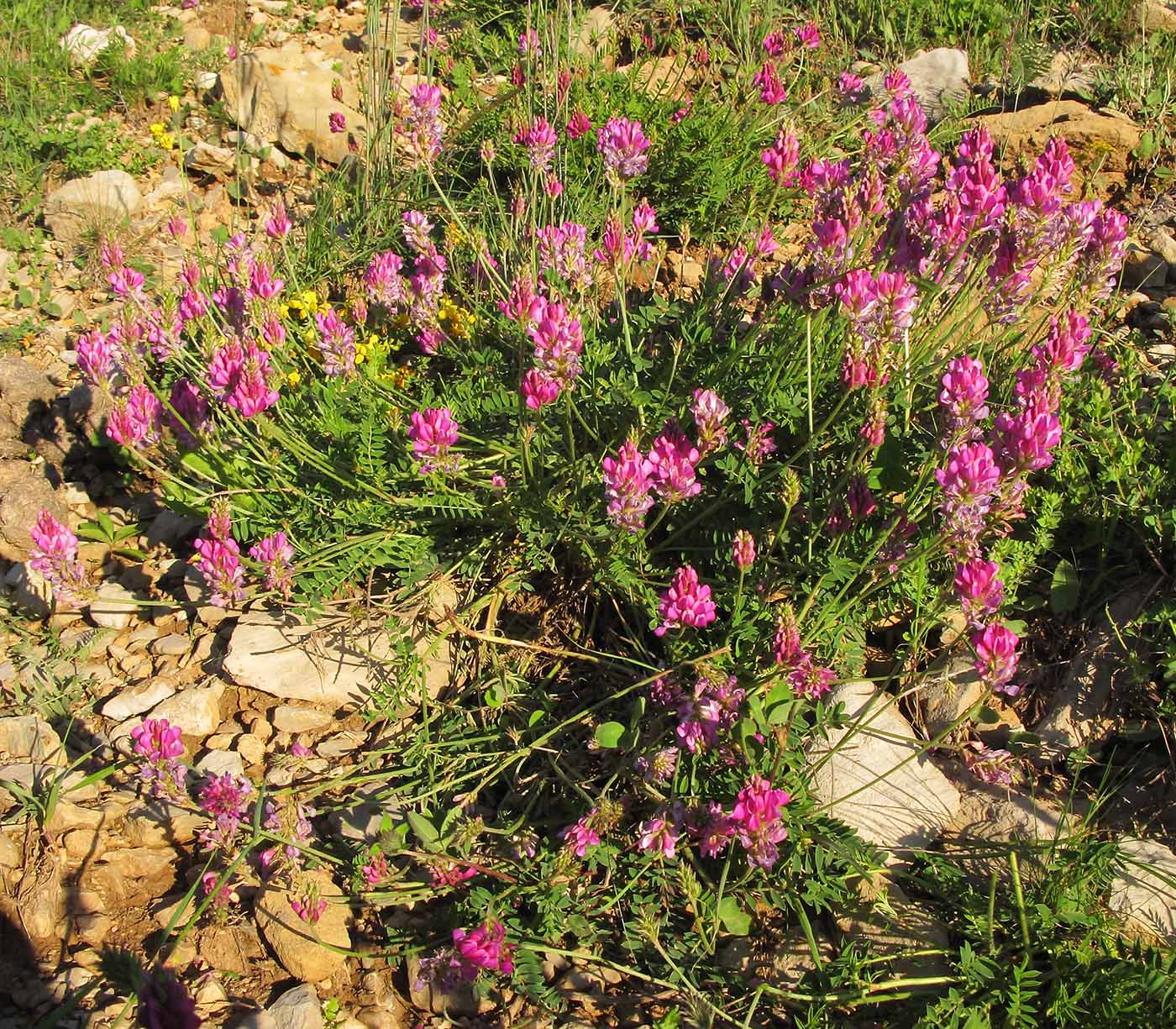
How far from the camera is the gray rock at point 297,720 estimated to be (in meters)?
2.94

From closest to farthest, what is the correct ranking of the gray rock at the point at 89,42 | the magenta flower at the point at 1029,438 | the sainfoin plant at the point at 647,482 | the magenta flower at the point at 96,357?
the magenta flower at the point at 1029,438, the sainfoin plant at the point at 647,482, the magenta flower at the point at 96,357, the gray rock at the point at 89,42

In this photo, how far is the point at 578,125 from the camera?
164 inches

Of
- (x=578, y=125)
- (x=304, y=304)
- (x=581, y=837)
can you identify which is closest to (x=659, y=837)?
(x=581, y=837)

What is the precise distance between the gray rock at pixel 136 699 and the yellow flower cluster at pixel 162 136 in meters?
3.55

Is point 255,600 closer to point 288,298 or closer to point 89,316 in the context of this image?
point 288,298

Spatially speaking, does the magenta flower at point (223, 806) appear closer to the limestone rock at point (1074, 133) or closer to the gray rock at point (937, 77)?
the limestone rock at point (1074, 133)

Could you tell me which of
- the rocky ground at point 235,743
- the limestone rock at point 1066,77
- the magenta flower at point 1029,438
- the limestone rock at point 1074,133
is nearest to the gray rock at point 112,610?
the rocky ground at point 235,743

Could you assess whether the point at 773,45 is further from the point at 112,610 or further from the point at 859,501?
the point at 112,610

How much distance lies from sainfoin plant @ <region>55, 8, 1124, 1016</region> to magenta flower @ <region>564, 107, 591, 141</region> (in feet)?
2.22

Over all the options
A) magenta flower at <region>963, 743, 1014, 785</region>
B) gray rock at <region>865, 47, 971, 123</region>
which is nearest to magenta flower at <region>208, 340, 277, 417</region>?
magenta flower at <region>963, 743, 1014, 785</region>

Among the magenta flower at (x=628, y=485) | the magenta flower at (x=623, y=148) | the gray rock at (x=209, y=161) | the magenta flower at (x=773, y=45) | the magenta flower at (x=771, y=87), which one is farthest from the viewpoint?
the gray rock at (x=209, y=161)

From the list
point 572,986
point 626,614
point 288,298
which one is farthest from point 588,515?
point 288,298

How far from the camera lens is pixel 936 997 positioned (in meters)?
2.22

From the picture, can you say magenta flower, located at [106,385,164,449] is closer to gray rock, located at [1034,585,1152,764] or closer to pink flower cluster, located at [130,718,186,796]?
pink flower cluster, located at [130,718,186,796]
